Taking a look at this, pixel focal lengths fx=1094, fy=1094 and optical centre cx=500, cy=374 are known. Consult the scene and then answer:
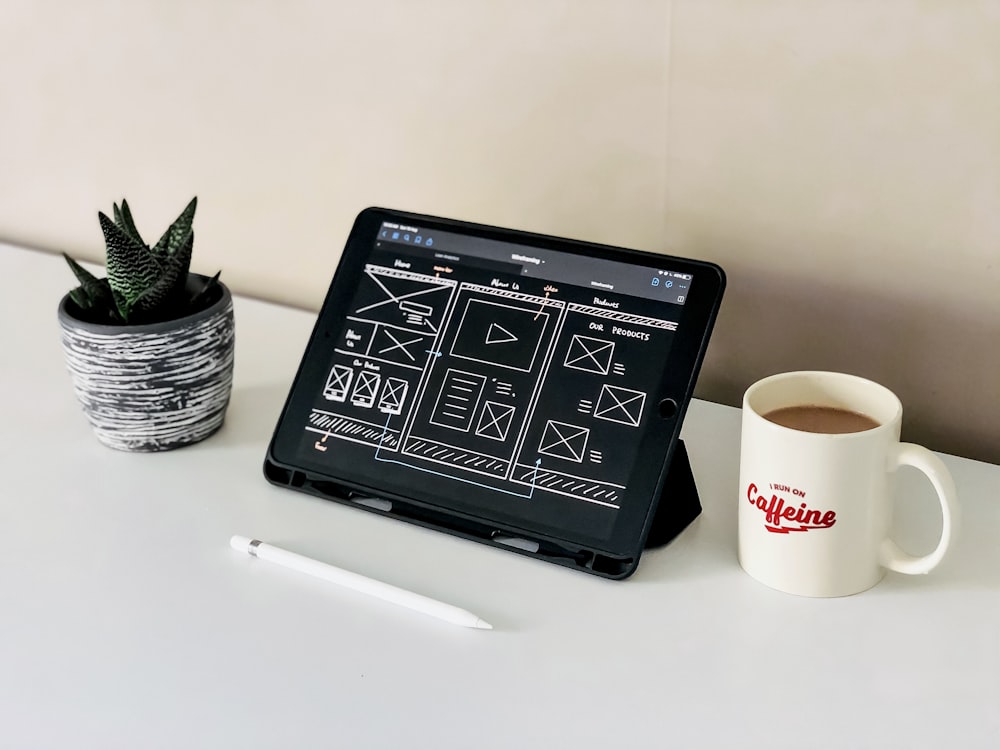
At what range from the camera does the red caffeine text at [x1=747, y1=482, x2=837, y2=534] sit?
1.93 feet

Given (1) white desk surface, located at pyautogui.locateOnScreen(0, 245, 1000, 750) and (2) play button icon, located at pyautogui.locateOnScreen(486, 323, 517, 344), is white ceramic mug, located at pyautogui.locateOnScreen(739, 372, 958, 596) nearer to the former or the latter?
(1) white desk surface, located at pyautogui.locateOnScreen(0, 245, 1000, 750)

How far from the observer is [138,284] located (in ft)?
2.52

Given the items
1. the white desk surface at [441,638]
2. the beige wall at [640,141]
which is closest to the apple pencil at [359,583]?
the white desk surface at [441,638]

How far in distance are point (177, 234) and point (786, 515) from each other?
49 cm

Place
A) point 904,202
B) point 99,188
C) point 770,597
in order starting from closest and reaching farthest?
point 770,597
point 904,202
point 99,188

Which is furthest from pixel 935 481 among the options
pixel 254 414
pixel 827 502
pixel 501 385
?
pixel 254 414

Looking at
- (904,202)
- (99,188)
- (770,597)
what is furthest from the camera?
(99,188)

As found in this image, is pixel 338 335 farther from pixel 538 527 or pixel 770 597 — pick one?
pixel 770 597

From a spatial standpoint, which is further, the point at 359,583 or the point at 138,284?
the point at 138,284

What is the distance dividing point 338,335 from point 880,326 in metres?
0.38

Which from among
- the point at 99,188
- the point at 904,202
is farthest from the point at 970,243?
the point at 99,188

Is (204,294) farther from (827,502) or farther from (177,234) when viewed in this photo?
(827,502)

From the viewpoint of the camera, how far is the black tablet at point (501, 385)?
0.67m

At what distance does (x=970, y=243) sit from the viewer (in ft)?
2.33
